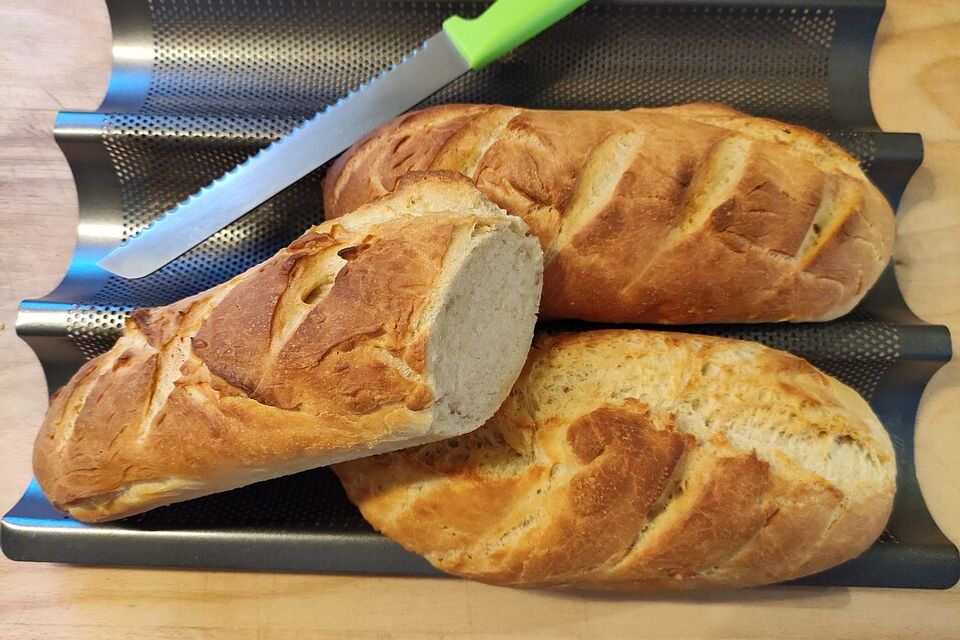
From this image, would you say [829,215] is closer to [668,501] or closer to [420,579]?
[668,501]

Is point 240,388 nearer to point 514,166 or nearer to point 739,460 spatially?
point 514,166

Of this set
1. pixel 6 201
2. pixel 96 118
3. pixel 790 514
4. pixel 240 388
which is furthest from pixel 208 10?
pixel 790 514

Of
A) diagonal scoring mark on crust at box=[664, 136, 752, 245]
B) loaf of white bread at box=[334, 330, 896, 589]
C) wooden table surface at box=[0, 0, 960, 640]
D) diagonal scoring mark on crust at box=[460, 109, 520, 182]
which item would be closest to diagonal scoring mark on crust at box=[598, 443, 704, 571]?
loaf of white bread at box=[334, 330, 896, 589]

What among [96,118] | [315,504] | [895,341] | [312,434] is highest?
[96,118]

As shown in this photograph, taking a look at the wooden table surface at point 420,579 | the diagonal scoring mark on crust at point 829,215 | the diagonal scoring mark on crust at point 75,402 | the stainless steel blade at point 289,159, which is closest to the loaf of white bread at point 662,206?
the diagonal scoring mark on crust at point 829,215

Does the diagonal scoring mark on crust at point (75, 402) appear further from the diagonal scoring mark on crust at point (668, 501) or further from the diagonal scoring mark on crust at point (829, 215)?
the diagonal scoring mark on crust at point (829, 215)

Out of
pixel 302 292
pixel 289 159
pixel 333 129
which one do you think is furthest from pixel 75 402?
pixel 333 129
